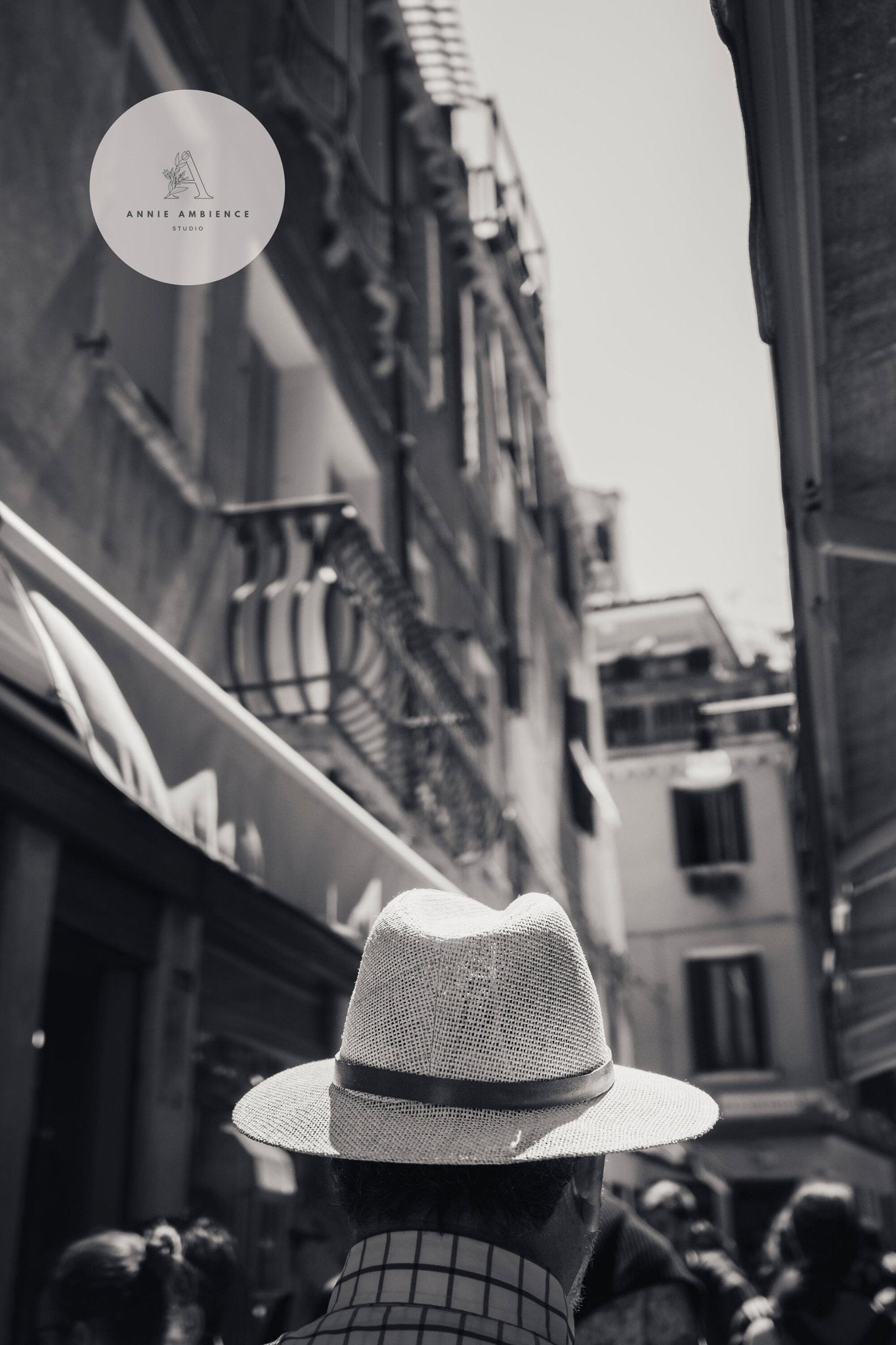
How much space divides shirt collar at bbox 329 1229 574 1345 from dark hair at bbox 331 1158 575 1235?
0.08ft

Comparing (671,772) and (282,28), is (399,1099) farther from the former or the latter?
(671,772)

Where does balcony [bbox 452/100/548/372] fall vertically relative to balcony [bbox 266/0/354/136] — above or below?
above

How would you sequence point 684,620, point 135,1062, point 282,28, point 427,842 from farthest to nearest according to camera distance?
point 684,620 → point 427,842 → point 282,28 → point 135,1062

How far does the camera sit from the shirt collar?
133 centimetres

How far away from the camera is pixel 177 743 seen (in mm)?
3576

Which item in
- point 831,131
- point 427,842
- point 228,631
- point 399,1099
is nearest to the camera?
point 399,1099

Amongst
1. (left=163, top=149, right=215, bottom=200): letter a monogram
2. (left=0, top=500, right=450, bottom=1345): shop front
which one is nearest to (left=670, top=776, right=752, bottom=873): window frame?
(left=0, top=500, right=450, bottom=1345): shop front

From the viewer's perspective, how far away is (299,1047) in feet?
23.1

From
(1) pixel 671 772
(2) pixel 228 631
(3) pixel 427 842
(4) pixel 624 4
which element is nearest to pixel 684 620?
(1) pixel 671 772

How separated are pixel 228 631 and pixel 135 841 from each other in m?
1.42

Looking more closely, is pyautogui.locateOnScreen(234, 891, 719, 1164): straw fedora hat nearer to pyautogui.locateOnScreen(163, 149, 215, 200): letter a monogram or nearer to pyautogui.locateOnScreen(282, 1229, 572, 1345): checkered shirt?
pyautogui.locateOnScreen(282, 1229, 572, 1345): checkered shirt

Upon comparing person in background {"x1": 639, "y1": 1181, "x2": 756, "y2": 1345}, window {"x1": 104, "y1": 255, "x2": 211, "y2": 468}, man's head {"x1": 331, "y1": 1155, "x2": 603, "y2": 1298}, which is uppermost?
window {"x1": 104, "y1": 255, "x2": 211, "y2": 468}

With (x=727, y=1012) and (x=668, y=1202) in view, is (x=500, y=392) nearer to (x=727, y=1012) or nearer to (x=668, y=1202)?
(x=668, y=1202)

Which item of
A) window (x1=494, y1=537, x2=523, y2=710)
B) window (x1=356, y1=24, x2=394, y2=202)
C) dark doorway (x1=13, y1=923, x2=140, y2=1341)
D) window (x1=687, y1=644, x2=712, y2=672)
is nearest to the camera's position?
dark doorway (x1=13, y1=923, x2=140, y2=1341)
